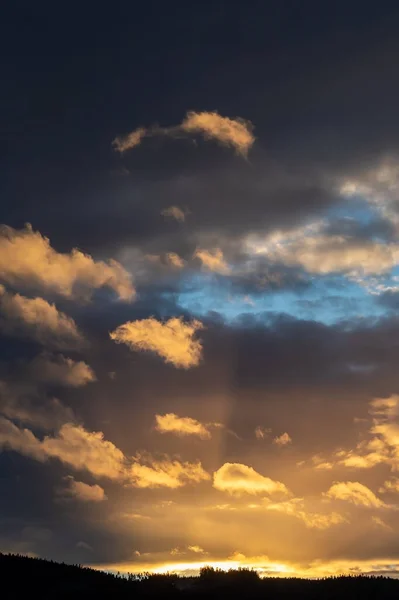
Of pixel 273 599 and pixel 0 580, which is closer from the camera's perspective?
pixel 273 599

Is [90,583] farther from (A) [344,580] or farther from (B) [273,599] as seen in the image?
(A) [344,580]

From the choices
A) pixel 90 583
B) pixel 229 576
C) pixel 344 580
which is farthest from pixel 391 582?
pixel 90 583

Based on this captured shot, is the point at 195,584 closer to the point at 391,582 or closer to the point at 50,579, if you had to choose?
the point at 50,579

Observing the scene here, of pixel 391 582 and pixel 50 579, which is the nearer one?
pixel 391 582

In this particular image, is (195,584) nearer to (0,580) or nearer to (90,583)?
(90,583)

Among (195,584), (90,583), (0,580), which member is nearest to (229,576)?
(195,584)

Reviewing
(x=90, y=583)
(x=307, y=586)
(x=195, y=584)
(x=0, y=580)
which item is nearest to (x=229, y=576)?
(x=195, y=584)
